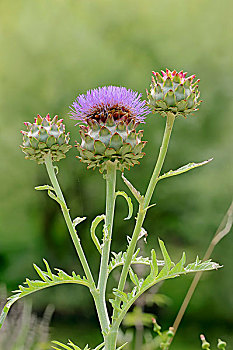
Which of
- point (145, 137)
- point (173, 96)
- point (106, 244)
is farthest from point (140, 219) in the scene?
point (145, 137)

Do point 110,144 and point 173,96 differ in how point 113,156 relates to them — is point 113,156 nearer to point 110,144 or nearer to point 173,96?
point 110,144

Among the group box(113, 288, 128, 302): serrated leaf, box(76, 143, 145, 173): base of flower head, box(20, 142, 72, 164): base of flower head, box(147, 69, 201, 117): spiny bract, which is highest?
box(147, 69, 201, 117): spiny bract

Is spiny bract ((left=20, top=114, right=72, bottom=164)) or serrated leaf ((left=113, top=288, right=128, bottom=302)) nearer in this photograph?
serrated leaf ((left=113, top=288, right=128, bottom=302))

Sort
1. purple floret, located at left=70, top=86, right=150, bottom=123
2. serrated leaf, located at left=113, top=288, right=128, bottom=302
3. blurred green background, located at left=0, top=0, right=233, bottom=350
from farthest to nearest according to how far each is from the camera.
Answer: blurred green background, located at left=0, top=0, right=233, bottom=350 → purple floret, located at left=70, top=86, right=150, bottom=123 → serrated leaf, located at left=113, top=288, right=128, bottom=302

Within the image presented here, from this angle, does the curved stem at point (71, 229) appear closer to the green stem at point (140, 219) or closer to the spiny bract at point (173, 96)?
the green stem at point (140, 219)

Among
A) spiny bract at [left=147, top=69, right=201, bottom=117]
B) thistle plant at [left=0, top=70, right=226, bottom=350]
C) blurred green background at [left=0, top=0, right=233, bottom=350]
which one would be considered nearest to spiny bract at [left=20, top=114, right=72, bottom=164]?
thistle plant at [left=0, top=70, right=226, bottom=350]

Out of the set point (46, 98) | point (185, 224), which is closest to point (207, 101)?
point (185, 224)

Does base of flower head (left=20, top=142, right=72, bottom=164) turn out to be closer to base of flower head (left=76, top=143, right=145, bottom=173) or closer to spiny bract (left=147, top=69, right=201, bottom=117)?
base of flower head (left=76, top=143, right=145, bottom=173)

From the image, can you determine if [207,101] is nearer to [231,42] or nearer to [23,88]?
[231,42]
